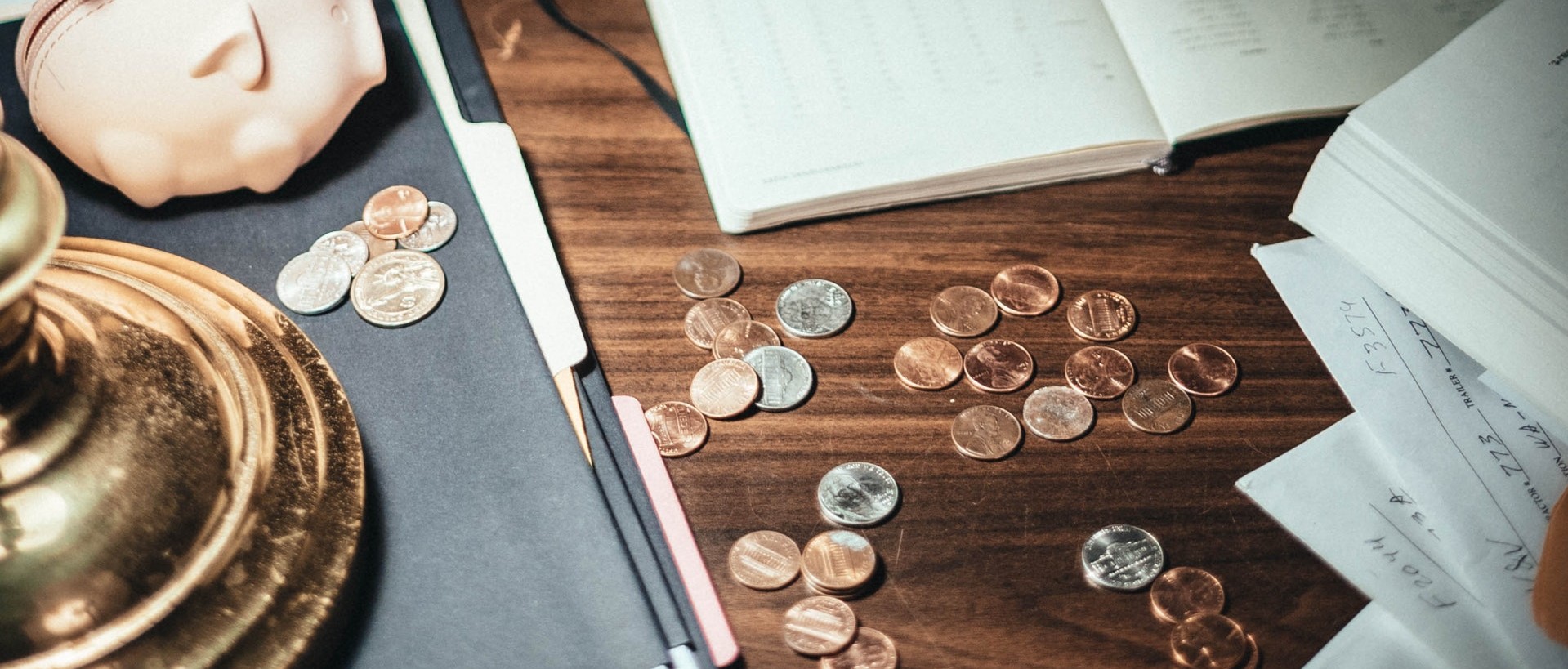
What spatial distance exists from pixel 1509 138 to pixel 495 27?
0.72 m

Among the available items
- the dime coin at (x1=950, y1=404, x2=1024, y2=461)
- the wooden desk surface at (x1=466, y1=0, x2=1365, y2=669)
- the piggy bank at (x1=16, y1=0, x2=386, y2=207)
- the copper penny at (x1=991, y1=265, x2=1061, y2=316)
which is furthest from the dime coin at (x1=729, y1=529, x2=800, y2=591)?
the piggy bank at (x1=16, y1=0, x2=386, y2=207)

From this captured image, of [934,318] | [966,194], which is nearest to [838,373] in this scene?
[934,318]

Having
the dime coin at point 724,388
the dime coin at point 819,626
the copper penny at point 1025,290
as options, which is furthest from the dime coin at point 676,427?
the copper penny at point 1025,290

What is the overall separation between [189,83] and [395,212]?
14 cm

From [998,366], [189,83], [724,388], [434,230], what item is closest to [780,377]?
[724,388]

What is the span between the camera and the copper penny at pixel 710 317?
65cm

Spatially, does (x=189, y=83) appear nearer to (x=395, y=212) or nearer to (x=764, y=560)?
(x=395, y=212)

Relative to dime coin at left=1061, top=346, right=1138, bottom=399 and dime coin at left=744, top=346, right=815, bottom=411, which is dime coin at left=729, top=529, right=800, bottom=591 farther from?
dime coin at left=1061, top=346, right=1138, bottom=399

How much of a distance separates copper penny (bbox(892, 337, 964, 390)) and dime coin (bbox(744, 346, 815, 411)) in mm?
57

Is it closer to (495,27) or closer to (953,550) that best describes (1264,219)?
(953,550)

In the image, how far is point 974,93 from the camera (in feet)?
2.49

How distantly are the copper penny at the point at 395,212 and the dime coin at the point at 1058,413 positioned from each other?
1.31 ft

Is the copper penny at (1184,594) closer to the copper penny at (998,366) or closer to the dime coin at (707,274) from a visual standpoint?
the copper penny at (998,366)

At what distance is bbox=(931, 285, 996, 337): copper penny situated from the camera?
66 cm
